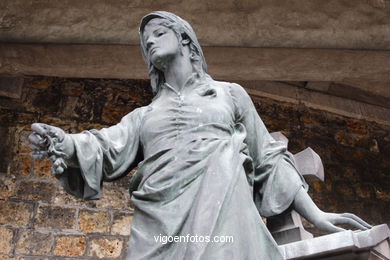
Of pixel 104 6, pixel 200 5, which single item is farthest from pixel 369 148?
pixel 104 6

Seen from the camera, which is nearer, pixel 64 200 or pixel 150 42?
pixel 150 42

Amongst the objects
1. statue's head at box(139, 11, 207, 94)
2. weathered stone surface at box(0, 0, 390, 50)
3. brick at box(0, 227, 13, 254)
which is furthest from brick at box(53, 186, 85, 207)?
statue's head at box(139, 11, 207, 94)

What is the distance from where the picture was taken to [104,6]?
420cm

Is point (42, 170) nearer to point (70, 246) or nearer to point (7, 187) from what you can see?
point (7, 187)

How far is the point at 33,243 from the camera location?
4555mm

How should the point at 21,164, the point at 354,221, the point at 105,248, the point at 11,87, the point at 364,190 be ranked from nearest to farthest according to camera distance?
the point at 354,221
the point at 105,248
the point at 21,164
the point at 11,87
the point at 364,190

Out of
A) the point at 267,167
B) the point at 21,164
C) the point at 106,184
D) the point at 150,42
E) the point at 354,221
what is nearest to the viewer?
the point at 354,221

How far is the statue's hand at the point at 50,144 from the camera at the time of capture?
1.97 metres

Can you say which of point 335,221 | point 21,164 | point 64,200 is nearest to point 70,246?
point 64,200

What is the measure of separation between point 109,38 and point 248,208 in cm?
252

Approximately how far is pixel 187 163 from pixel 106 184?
3.14 metres

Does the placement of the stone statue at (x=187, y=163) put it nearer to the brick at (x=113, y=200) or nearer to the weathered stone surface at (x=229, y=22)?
the weathered stone surface at (x=229, y=22)

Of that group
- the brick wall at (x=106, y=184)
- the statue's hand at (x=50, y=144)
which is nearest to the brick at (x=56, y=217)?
the brick wall at (x=106, y=184)

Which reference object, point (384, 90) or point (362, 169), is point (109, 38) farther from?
point (384, 90)
